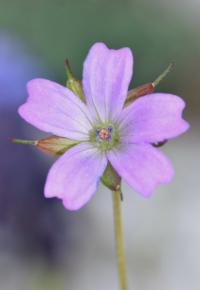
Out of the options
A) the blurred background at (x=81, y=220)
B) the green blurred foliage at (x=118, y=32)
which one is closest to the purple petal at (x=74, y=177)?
the blurred background at (x=81, y=220)

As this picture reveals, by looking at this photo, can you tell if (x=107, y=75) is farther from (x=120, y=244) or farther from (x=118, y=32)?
(x=118, y=32)

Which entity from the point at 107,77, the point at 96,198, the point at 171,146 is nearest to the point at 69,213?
the point at 96,198

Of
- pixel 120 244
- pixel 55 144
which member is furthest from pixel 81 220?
pixel 120 244

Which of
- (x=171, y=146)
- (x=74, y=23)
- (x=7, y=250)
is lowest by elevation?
(x=7, y=250)

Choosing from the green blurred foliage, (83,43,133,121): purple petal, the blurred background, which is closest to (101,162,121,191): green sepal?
(83,43,133,121): purple petal

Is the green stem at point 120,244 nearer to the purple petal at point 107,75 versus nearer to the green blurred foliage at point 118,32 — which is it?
Result: the purple petal at point 107,75

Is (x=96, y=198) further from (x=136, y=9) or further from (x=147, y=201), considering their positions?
(x=136, y=9)

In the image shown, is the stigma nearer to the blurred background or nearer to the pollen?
the pollen
